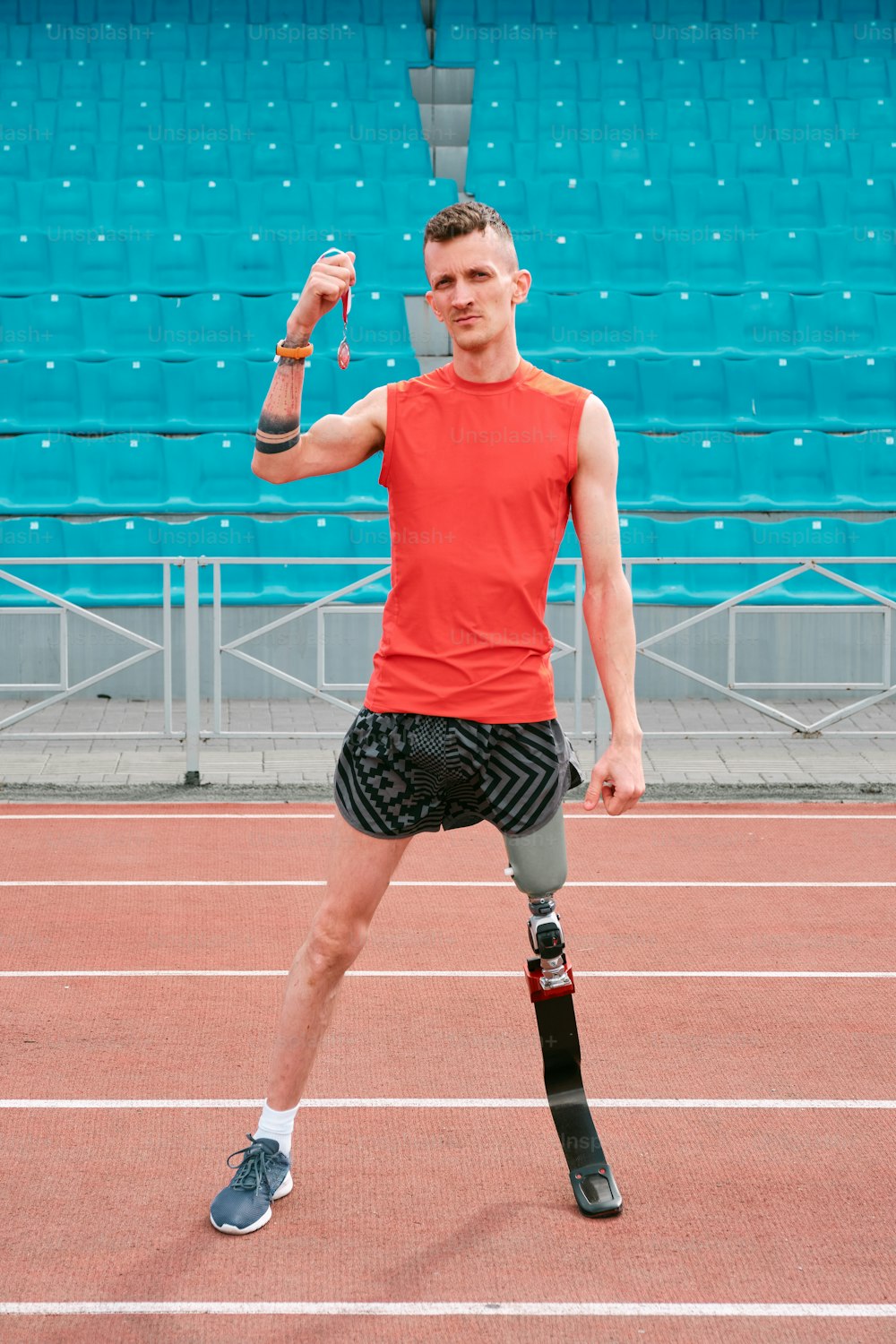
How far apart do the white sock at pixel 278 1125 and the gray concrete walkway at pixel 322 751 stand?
541 centimetres

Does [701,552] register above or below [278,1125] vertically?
above

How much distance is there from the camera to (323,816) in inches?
339

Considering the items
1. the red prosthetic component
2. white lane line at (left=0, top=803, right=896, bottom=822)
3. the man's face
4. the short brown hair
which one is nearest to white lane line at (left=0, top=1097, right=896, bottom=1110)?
the red prosthetic component

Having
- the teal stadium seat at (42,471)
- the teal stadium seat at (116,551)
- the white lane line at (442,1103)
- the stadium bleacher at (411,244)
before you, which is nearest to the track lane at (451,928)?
the white lane line at (442,1103)

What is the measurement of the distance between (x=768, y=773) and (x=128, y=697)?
541cm

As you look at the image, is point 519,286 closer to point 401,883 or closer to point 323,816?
point 401,883

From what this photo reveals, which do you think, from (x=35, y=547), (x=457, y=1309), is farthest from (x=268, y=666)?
(x=457, y=1309)

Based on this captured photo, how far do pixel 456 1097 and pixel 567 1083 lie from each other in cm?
80

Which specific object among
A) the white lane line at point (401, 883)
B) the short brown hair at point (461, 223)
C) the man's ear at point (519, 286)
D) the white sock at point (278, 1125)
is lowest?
the white lane line at point (401, 883)

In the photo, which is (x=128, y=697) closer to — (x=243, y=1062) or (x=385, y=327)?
(x=385, y=327)

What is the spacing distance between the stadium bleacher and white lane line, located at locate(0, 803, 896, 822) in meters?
4.17

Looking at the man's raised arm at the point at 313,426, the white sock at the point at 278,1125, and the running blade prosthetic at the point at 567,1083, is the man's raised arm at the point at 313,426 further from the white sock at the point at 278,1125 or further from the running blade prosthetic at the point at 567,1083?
the white sock at the point at 278,1125

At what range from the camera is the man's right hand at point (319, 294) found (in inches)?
122

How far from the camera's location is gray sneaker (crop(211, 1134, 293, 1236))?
3.60 meters
